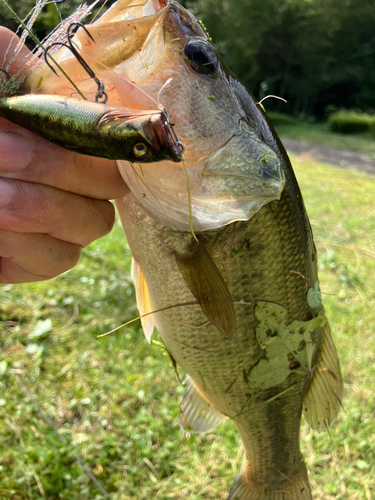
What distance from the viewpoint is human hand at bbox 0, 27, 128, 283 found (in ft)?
2.47

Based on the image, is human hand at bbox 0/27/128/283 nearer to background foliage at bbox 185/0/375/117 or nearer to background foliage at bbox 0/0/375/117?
background foliage at bbox 0/0/375/117

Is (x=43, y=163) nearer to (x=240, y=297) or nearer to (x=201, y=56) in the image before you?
(x=201, y=56)

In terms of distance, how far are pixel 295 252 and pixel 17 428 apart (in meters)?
1.51

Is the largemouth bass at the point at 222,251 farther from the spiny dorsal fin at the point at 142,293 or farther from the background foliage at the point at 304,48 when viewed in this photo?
the background foliage at the point at 304,48

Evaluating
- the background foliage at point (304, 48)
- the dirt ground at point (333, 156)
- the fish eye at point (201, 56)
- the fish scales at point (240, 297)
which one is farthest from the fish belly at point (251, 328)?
the background foliage at point (304, 48)

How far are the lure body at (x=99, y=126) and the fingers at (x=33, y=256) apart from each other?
0.33 metres

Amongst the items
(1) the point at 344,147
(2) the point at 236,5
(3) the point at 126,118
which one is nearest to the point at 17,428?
(3) the point at 126,118

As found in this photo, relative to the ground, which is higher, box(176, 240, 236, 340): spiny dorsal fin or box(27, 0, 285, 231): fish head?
box(27, 0, 285, 231): fish head

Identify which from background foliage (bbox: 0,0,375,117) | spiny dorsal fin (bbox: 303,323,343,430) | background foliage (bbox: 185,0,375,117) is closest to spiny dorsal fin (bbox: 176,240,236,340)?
spiny dorsal fin (bbox: 303,323,343,430)

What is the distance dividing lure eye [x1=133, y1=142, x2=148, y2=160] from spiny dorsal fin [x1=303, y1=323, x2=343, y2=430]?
3.03ft

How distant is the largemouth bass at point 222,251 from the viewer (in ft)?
2.51

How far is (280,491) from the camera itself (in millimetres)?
1387

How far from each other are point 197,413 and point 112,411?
0.76m

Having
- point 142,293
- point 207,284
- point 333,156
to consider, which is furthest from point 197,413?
point 333,156
